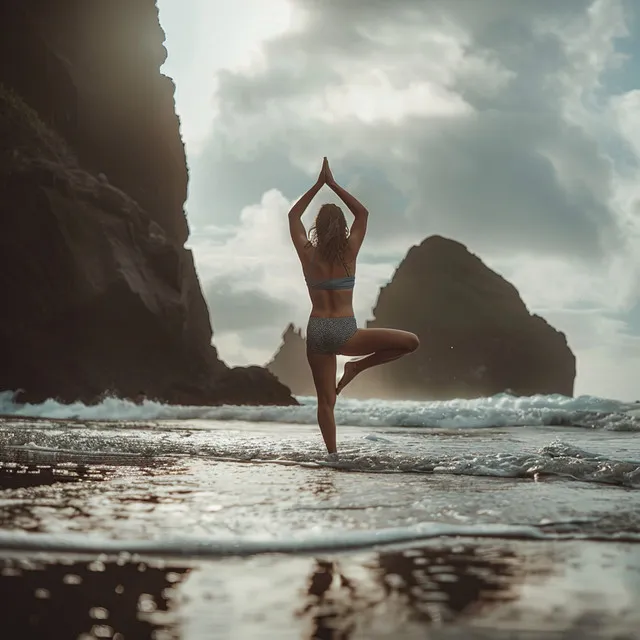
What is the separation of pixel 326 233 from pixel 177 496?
2.85 m

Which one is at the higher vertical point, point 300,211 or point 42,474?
point 300,211

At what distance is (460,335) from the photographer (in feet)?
341

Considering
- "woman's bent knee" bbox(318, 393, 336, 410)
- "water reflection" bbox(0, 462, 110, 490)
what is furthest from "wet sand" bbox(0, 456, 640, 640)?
"woman's bent knee" bbox(318, 393, 336, 410)

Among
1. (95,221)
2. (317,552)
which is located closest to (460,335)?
(95,221)

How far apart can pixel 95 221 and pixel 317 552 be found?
2511 centimetres

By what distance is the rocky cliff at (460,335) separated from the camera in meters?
99.0

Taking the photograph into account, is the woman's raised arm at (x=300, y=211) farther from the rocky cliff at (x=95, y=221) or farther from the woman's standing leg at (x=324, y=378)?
the rocky cliff at (x=95, y=221)

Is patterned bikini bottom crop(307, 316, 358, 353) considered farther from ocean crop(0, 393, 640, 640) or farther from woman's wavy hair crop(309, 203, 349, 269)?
ocean crop(0, 393, 640, 640)

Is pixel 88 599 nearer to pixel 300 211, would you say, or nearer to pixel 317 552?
pixel 317 552

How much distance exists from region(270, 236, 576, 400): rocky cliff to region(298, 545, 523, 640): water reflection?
9773 cm

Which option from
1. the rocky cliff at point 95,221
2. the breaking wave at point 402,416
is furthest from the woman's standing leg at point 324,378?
the rocky cliff at point 95,221

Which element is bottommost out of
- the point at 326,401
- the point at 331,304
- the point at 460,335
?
the point at 326,401

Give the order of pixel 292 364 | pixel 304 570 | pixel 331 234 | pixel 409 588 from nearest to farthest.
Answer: pixel 409 588
pixel 304 570
pixel 331 234
pixel 292 364

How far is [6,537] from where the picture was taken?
204 cm
